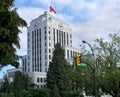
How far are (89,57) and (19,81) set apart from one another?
52.4 meters

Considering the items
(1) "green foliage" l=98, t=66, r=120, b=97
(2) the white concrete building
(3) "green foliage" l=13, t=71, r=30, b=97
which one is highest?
(2) the white concrete building

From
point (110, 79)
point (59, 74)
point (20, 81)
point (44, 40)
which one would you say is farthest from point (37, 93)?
point (44, 40)

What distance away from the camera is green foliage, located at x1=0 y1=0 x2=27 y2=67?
17312 mm

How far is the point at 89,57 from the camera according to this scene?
53.8m

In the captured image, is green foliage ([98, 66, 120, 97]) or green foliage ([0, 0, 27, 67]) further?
green foliage ([98, 66, 120, 97])

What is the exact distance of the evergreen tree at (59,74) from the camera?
8806cm

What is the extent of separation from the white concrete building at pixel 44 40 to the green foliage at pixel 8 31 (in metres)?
142

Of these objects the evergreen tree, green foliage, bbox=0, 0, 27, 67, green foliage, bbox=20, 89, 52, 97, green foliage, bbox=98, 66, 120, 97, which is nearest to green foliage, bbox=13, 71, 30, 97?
the evergreen tree

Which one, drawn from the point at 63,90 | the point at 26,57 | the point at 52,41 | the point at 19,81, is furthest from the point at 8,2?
the point at 26,57

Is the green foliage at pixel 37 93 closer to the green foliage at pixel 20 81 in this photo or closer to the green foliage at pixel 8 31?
the green foliage at pixel 20 81

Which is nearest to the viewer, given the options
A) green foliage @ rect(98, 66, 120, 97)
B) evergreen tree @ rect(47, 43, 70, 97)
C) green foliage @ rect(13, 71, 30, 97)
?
green foliage @ rect(98, 66, 120, 97)

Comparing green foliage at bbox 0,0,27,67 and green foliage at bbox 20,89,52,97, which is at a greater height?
green foliage at bbox 0,0,27,67

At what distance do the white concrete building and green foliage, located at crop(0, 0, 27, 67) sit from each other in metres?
142

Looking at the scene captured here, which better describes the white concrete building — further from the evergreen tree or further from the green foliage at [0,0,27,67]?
the green foliage at [0,0,27,67]
